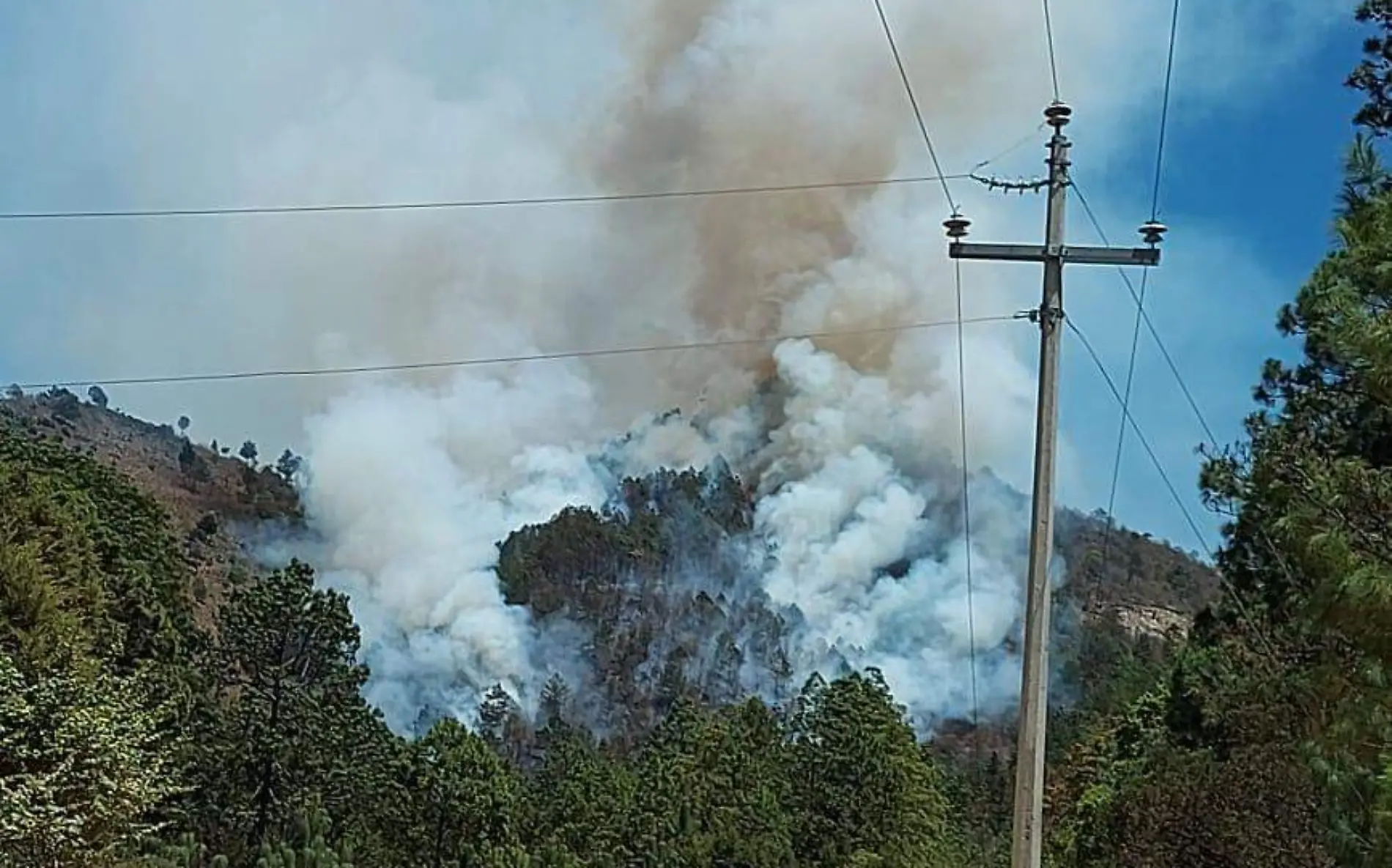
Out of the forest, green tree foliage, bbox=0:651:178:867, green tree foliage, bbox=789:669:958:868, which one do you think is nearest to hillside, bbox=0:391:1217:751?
the forest

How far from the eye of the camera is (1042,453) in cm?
874

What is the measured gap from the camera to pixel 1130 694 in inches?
1754

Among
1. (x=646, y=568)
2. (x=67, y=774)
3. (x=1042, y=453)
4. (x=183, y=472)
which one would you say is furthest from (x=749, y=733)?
(x=646, y=568)

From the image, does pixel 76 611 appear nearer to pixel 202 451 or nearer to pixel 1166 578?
pixel 202 451

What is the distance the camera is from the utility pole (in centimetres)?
823

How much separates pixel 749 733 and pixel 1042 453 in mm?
28607

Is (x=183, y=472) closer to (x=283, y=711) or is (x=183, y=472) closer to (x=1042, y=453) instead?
(x=283, y=711)

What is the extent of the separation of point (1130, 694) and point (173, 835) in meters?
30.2

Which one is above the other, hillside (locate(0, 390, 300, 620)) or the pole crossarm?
hillside (locate(0, 390, 300, 620))

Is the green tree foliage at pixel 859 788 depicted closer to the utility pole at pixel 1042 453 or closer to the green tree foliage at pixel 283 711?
the green tree foliage at pixel 283 711

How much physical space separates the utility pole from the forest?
1.28 m

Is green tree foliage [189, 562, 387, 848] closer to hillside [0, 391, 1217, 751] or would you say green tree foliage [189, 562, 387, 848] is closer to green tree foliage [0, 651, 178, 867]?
green tree foliage [0, 651, 178, 867]

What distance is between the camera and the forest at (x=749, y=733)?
7922 mm

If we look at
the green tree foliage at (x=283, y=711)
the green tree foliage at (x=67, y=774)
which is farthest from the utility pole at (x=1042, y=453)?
the green tree foliage at (x=283, y=711)
